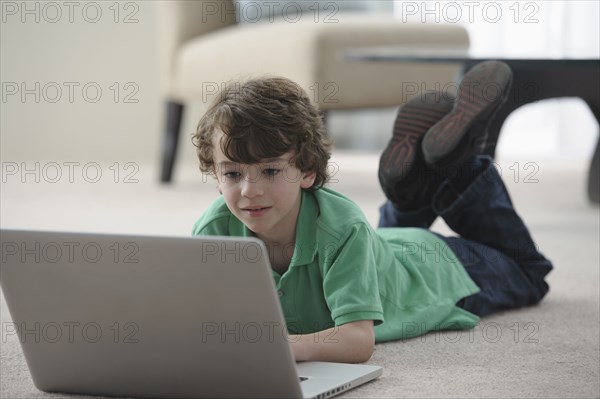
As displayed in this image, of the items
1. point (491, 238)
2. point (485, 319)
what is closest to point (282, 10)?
point (491, 238)

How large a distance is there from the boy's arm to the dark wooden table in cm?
97

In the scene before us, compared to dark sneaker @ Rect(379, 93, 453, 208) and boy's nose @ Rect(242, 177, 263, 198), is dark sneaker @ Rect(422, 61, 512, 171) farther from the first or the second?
boy's nose @ Rect(242, 177, 263, 198)

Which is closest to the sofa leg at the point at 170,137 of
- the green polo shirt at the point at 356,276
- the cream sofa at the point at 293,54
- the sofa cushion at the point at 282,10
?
the cream sofa at the point at 293,54

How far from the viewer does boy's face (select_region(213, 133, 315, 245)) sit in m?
1.06

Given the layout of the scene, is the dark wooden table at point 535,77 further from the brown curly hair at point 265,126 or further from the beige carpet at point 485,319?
the brown curly hair at point 265,126

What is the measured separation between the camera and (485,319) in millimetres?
1325

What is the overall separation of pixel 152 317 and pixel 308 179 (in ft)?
1.02

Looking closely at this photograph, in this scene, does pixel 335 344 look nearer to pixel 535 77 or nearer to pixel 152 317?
pixel 152 317

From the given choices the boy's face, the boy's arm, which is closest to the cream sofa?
the boy's face

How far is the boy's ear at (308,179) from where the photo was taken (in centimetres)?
113

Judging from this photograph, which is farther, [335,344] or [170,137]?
[170,137]

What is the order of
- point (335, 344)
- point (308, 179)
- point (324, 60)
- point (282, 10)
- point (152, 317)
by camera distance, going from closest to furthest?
point (152, 317)
point (335, 344)
point (308, 179)
point (324, 60)
point (282, 10)

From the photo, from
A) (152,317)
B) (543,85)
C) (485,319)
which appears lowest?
(485,319)

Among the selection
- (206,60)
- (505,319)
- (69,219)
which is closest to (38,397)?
(505,319)
